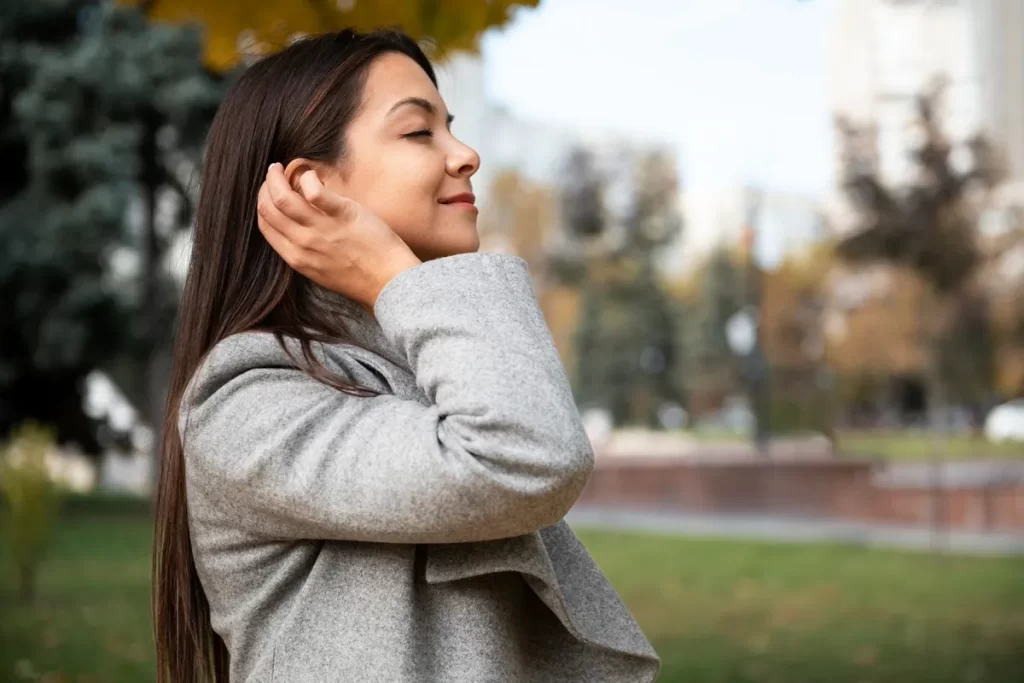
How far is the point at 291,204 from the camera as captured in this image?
1045mm

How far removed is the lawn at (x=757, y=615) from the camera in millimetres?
5789

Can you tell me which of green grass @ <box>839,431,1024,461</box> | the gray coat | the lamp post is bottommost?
green grass @ <box>839,431,1024,461</box>

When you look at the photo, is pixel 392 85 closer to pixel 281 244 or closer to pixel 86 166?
pixel 281 244

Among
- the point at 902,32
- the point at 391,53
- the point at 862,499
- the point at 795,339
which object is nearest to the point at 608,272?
the point at 795,339

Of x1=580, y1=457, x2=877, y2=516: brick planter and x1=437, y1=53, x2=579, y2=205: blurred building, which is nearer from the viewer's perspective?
x1=580, y1=457, x2=877, y2=516: brick planter

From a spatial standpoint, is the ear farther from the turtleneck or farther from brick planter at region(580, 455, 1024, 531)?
brick planter at region(580, 455, 1024, 531)

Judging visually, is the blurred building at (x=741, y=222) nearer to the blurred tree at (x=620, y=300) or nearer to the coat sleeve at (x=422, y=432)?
the blurred tree at (x=620, y=300)

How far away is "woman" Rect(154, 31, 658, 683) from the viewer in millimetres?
941

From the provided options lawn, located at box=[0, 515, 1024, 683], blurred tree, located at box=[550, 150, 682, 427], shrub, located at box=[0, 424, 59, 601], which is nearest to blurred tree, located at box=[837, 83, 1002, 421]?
lawn, located at box=[0, 515, 1024, 683]

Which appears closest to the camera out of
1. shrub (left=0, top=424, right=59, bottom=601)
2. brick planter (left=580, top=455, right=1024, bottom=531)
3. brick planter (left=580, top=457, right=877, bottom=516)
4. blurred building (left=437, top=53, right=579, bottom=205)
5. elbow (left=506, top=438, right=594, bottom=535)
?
elbow (left=506, top=438, right=594, bottom=535)

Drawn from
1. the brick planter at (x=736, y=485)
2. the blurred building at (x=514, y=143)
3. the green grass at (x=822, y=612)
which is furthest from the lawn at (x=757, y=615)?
the blurred building at (x=514, y=143)

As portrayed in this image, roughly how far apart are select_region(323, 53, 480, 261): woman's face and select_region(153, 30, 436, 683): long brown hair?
0.02 meters

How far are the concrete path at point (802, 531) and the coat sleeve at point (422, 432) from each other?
9672mm

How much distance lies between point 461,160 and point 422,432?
1.01 feet
